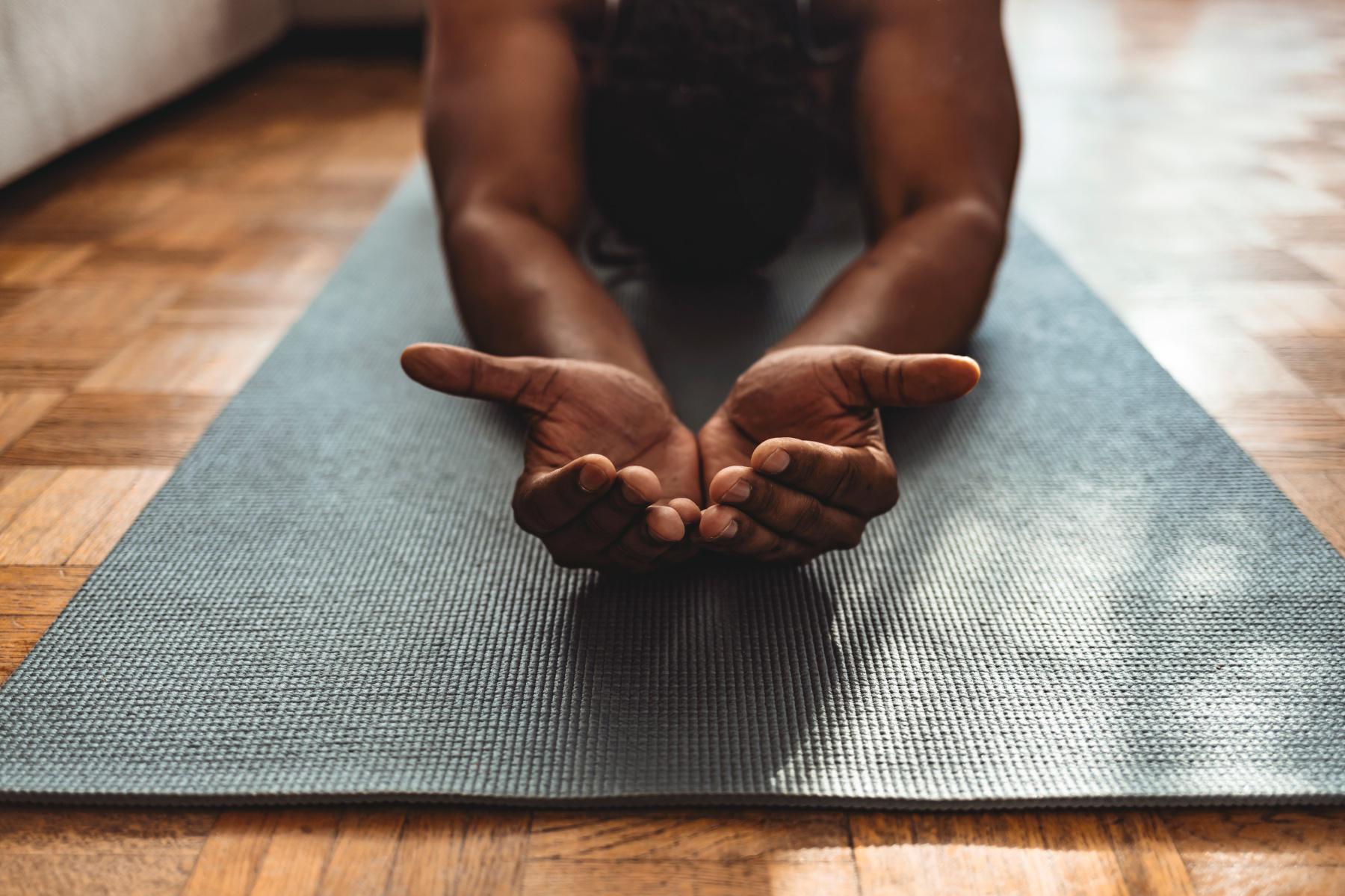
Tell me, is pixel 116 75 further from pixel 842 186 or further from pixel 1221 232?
pixel 1221 232

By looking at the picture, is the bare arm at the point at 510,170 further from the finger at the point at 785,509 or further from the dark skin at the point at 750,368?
the finger at the point at 785,509

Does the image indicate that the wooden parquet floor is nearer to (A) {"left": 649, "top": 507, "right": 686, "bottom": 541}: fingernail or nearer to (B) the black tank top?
(A) {"left": 649, "top": 507, "right": 686, "bottom": 541}: fingernail

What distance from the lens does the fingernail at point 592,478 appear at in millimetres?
466

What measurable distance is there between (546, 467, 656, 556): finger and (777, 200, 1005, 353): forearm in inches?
7.8

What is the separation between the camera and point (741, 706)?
0.50m

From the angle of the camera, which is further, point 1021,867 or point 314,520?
point 314,520

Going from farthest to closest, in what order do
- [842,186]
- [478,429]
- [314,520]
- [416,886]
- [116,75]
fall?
[116,75] → [842,186] → [478,429] → [314,520] → [416,886]

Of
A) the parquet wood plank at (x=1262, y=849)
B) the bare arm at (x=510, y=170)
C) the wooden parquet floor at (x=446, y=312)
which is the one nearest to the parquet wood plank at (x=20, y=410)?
the wooden parquet floor at (x=446, y=312)

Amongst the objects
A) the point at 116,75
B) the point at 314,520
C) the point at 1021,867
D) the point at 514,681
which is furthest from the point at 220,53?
the point at 1021,867

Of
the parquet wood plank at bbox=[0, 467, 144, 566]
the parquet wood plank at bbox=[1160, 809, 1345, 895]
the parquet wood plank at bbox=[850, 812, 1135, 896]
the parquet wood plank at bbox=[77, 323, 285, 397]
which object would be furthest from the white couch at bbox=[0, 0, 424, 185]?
the parquet wood plank at bbox=[1160, 809, 1345, 895]

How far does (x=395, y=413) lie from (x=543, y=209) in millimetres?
204

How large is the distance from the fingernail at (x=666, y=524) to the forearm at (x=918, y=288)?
0.63 feet

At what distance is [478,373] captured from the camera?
1.70ft

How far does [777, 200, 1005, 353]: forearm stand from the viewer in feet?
2.10
